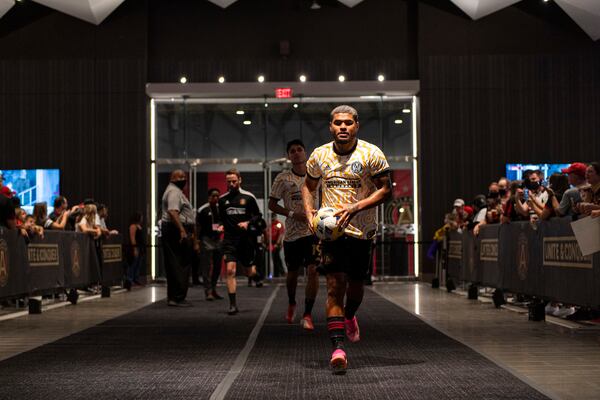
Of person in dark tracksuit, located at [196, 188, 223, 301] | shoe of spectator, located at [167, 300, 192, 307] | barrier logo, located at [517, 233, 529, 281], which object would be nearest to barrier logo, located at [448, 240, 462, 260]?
person in dark tracksuit, located at [196, 188, 223, 301]

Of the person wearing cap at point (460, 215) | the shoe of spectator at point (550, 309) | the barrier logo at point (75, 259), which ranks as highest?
the person wearing cap at point (460, 215)

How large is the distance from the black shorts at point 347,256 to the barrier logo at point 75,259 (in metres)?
8.99

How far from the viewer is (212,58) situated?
24.2 m

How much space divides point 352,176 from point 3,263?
5.88 metres

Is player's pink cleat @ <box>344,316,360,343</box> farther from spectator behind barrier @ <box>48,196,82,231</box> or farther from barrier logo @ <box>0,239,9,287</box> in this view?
spectator behind barrier @ <box>48,196,82,231</box>

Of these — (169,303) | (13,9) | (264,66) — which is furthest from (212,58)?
(169,303)

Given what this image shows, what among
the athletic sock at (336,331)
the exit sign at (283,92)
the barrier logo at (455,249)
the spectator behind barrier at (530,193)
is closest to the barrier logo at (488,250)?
the spectator behind barrier at (530,193)

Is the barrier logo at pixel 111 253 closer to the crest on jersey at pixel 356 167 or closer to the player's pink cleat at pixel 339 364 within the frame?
the crest on jersey at pixel 356 167

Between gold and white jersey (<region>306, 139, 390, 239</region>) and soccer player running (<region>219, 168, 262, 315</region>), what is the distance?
4917 millimetres

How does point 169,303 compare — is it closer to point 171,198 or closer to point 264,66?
point 171,198

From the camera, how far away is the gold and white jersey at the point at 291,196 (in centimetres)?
998

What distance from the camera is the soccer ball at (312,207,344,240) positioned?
6.59 m

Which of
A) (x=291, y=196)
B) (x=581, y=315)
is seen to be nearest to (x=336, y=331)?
(x=291, y=196)

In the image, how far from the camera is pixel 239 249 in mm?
11828
